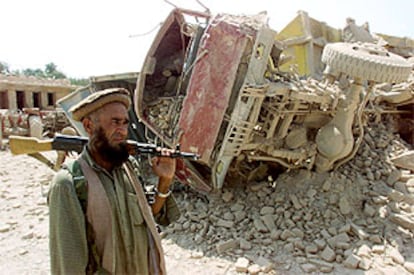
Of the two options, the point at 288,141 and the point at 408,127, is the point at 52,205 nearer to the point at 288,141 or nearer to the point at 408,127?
the point at 288,141

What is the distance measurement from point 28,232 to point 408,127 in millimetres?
5947

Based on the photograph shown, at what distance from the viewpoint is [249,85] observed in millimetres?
4008

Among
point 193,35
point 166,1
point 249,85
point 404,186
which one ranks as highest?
point 166,1

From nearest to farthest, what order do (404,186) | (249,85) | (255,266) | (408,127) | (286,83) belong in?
(255,266) → (249,85) → (286,83) → (404,186) → (408,127)

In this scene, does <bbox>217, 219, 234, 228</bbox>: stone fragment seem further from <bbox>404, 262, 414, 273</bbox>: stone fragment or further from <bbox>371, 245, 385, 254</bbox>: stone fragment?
<bbox>404, 262, 414, 273</bbox>: stone fragment

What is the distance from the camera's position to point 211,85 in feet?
13.9

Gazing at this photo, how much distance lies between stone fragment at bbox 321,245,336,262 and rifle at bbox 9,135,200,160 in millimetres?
2491

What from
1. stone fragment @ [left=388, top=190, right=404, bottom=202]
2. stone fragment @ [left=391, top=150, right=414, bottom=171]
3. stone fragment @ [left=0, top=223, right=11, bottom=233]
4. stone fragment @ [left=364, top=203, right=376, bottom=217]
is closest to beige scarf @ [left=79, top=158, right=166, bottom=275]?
stone fragment @ [left=364, top=203, right=376, bottom=217]

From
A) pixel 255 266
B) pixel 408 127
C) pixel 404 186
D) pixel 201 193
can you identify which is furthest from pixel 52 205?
pixel 408 127

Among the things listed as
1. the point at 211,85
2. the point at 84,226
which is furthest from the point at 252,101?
the point at 84,226

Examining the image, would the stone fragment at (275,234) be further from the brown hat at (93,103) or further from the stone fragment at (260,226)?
the brown hat at (93,103)

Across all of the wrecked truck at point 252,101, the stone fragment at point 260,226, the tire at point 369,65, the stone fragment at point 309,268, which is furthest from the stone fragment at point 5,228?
the tire at point 369,65

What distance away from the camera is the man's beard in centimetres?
173

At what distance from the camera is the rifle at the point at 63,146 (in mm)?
1856
